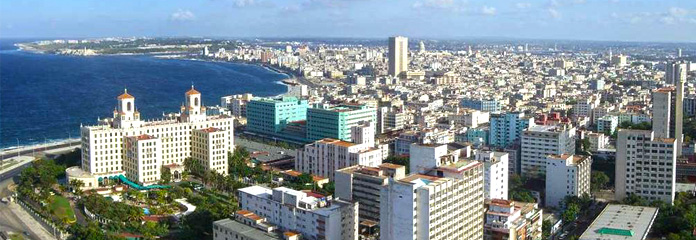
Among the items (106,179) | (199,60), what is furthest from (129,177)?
(199,60)

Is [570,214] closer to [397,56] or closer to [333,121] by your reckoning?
[333,121]

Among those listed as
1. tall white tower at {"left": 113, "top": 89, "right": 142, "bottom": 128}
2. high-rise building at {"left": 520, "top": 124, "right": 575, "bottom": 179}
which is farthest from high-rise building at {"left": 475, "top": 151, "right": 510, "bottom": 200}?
tall white tower at {"left": 113, "top": 89, "right": 142, "bottom": 128}

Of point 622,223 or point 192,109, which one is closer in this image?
point 622,223

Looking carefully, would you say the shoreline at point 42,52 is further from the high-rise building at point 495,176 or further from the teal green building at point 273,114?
the high-rise building at point 495,176

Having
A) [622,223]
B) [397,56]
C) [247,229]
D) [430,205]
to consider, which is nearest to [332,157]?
[247,229]

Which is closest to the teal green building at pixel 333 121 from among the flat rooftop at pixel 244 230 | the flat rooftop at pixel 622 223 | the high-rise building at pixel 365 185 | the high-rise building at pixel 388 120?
the high-rise building at pixel 388 120
